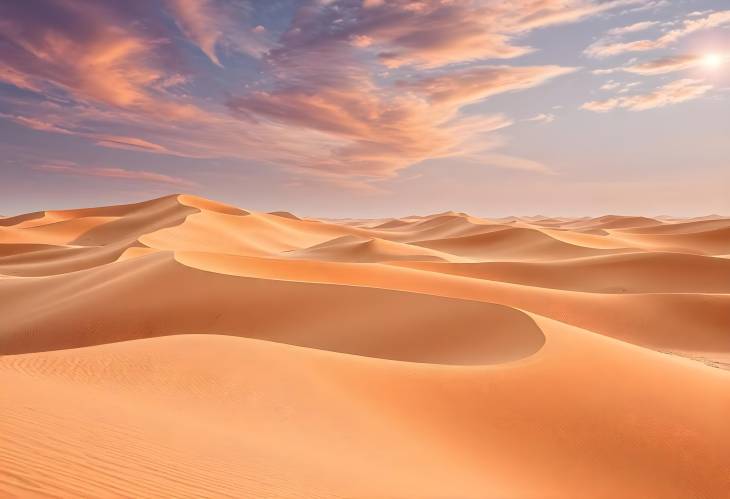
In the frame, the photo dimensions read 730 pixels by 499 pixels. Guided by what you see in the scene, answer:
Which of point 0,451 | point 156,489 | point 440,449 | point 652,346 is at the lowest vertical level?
point 652,346

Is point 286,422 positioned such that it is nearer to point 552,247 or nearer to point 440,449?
point 440,449

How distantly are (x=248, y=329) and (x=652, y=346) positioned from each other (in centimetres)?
1073

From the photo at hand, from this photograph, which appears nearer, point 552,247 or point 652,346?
point 652,346

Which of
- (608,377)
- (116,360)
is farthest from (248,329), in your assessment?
(608,377)

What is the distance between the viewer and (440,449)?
4898 millimetres

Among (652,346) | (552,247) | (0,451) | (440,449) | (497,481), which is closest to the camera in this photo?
(0,451)

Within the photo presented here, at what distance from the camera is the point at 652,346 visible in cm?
1328

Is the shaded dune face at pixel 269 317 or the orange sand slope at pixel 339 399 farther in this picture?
the shaded dune face at pixel 269 317

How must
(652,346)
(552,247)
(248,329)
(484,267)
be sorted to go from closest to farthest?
(248,329) → (652,346) → (484,267) → (552,247)

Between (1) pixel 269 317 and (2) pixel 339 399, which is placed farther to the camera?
(1) pixel 269 317

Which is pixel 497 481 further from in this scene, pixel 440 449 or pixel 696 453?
pixel 696 453

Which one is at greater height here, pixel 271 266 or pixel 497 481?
pixel 271 266

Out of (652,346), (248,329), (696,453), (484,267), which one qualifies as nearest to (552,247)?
(484,267)

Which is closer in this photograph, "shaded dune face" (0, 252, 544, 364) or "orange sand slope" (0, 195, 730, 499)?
"orange sand slope" (0, 195, 730, 499)
